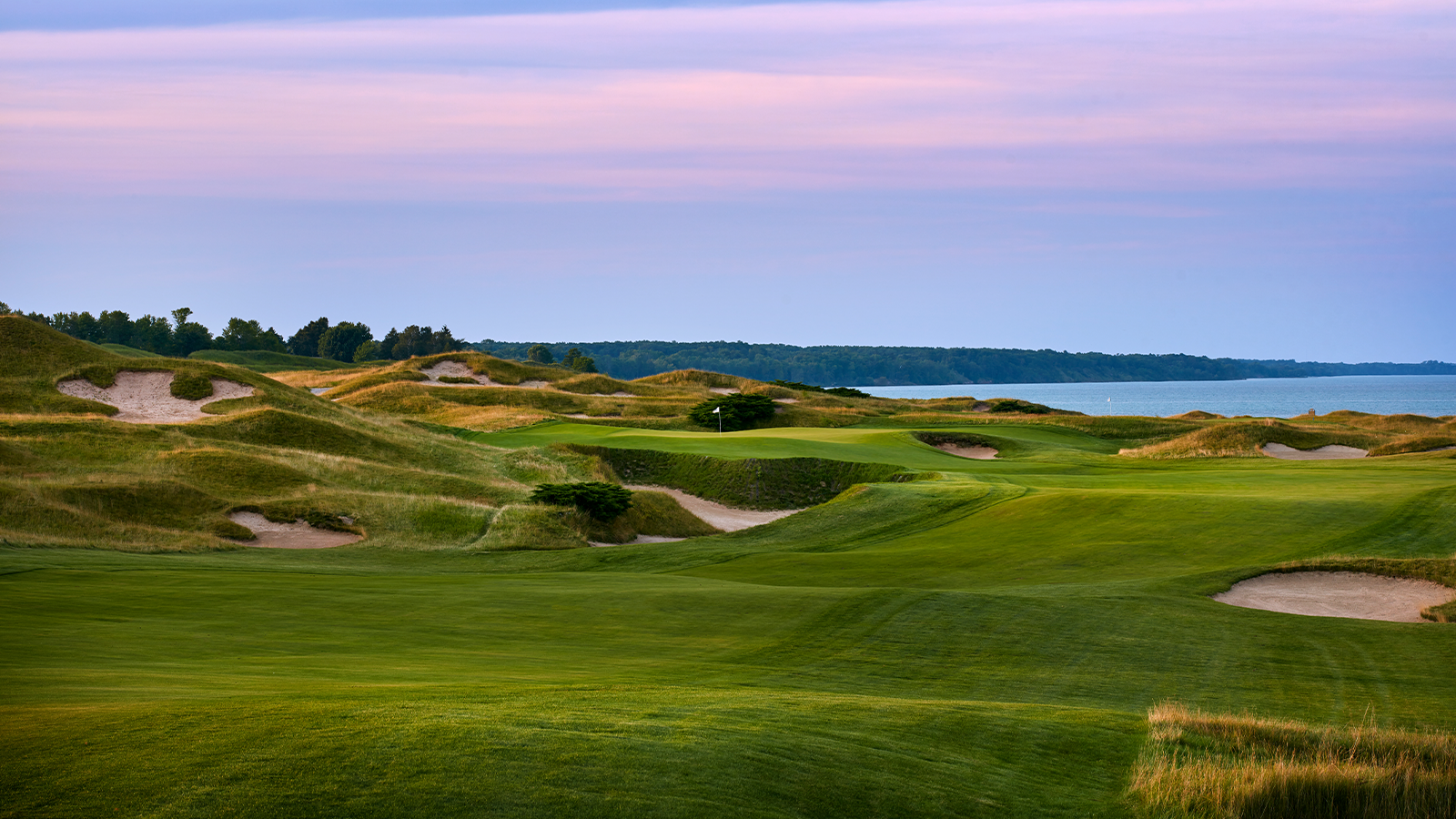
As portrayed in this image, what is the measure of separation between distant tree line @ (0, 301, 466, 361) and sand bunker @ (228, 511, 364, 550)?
308ft

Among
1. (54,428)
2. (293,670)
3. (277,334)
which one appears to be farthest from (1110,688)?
(277,334)

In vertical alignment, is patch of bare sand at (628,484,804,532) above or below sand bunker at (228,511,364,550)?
below

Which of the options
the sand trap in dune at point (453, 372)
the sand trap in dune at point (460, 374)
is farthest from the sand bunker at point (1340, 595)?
the sand trap in dune at point (453, 372)

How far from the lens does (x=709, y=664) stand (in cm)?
1327

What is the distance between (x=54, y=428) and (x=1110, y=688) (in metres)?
32.5

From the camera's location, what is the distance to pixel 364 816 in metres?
6.37

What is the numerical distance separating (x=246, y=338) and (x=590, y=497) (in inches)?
5285

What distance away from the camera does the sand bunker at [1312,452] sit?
1875 inches

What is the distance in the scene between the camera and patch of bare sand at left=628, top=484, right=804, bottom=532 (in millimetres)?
39250

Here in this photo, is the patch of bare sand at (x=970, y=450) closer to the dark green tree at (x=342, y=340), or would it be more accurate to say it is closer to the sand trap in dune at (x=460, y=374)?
the sand trap in dune at (x=460, y=374)

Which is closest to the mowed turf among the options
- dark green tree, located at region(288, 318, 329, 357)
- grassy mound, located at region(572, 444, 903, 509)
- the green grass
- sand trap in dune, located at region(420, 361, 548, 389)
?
grassy mound, located at region(572, 444, 903, 509)

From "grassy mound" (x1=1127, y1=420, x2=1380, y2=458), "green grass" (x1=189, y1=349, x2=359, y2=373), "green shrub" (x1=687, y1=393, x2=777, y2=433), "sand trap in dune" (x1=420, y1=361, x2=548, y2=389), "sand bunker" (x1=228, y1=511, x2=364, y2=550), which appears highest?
"green grass" (x1=189, y1=349, x2=359, y2=373)

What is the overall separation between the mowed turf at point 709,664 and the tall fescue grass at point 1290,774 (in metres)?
0.40

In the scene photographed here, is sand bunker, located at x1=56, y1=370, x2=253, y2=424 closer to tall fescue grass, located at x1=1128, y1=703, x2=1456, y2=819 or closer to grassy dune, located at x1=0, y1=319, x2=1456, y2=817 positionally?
grassy dune, located at x1=0, y1=319, x2=1456, y2=817
